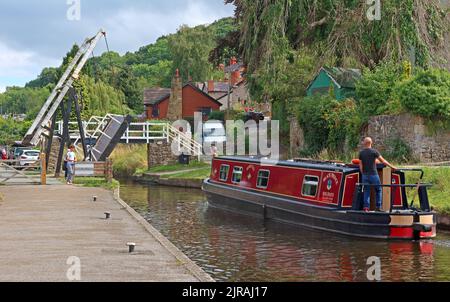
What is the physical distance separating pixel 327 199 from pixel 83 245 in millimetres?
7652

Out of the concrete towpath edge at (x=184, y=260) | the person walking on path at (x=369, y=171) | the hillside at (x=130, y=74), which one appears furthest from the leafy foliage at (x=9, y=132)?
the concrete towpath edge at (x=184, y=260)

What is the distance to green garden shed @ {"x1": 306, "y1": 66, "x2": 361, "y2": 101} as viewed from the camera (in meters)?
34.9

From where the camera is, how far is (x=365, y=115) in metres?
30.1

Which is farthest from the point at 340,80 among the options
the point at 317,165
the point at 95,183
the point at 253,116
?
the point at 253,116

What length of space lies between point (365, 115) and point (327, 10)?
8070mm

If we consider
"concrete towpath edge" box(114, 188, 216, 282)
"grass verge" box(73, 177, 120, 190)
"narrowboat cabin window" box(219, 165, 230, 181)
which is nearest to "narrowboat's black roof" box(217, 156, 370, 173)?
"narrowboat cabin window" box(219, 165, 230, 181)

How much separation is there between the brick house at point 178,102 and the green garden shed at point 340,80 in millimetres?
33426

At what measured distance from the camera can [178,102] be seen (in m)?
68.5

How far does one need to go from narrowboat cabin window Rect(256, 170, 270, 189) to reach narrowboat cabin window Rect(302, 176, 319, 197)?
2.32m

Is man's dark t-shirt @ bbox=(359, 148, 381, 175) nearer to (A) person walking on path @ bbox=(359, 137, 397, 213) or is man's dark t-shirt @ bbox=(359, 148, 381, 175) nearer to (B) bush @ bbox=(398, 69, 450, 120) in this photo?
(A) person walking on path @ bbox=(359, 137, 397, 213)

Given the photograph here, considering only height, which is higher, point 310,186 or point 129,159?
point 129,159

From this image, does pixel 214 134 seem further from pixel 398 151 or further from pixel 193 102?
pixel 193 102
